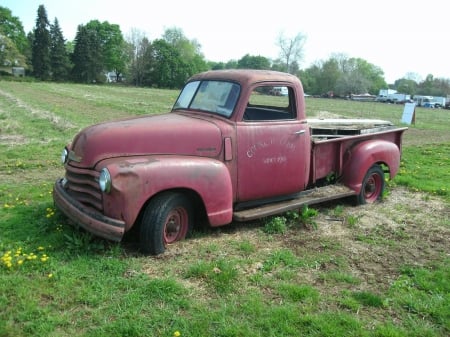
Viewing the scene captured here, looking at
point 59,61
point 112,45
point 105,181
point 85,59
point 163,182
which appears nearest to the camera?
point 105,181

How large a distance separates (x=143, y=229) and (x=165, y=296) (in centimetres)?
88

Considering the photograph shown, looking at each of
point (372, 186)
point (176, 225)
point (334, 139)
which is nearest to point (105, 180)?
point (176, 225)

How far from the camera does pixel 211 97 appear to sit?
526 centimetres

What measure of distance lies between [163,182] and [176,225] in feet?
2.16

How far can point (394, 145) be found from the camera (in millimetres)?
6973

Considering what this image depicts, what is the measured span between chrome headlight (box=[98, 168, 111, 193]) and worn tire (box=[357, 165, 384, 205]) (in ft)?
13.4

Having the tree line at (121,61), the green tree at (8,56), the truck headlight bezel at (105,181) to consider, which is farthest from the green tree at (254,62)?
the truck headlight bezel at (105,181)

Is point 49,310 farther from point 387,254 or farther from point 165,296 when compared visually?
point 387,254

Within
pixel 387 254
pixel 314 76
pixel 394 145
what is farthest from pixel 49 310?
pixel 314 76

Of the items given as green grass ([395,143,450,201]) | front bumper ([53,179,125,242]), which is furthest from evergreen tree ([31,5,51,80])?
front bumper ([53,179,125,242])

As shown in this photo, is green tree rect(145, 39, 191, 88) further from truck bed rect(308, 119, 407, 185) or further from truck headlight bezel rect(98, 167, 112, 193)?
truck headlight bezel rect(98, 167, 112, 193)

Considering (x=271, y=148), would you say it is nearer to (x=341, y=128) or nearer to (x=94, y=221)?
(x=341, y=128)

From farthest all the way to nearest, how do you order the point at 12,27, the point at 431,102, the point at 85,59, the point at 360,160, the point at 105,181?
the point at 12,27, the point at 85,59, the point at 431,102, the point at 360,160, the point at 105,181

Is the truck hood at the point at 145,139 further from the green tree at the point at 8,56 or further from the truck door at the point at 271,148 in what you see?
the green tree at the point at 8,56
